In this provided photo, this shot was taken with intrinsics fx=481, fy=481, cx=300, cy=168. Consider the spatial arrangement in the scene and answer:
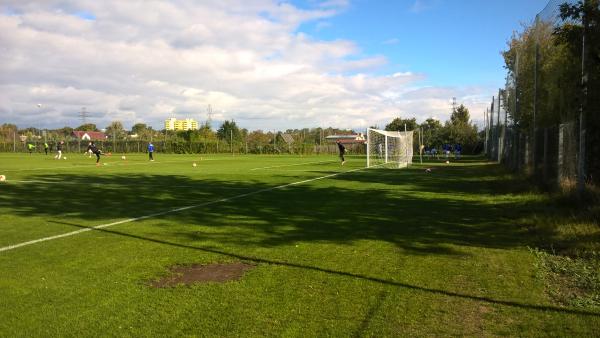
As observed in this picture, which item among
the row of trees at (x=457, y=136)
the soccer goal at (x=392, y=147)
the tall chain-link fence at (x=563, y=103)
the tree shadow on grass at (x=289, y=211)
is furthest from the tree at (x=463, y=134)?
the tree shadow on grass at (x=289, y=211)

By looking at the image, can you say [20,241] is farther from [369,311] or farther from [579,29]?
[579,29]

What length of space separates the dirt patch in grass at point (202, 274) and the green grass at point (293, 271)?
184 mm

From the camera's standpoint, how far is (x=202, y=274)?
6.67m

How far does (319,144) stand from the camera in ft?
250

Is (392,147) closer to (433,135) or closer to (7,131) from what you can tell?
(433,135)

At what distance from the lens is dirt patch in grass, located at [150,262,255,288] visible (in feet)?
20.7

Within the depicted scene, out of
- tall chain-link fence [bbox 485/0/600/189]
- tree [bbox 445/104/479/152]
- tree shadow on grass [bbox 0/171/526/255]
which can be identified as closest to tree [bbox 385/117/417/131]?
tree [bbox 445/104/479/152]

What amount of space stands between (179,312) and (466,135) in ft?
256

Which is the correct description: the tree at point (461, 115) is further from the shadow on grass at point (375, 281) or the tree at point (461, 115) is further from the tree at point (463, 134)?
the shadow on grass at point (375, 281)

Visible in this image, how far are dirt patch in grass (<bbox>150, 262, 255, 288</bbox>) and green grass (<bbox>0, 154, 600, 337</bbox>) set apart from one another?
184 millimetres

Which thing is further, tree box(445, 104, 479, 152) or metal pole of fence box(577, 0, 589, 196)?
tree box(445, 104, 479, 152)

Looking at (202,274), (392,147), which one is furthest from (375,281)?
(392,147)

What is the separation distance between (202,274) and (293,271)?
126 cm

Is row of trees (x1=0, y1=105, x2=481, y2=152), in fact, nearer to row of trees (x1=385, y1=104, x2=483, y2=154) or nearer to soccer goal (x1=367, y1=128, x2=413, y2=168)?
row of trees (x1=385, y1=104, x2=483, y2=154)
